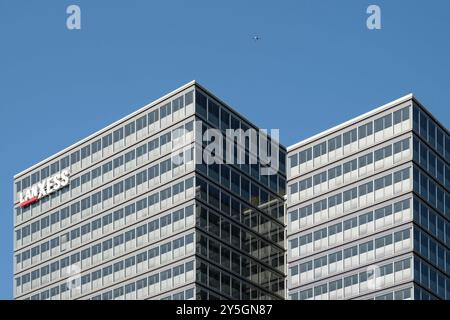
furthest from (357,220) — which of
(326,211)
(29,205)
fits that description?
(29,205)

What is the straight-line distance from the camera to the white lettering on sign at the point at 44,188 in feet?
591

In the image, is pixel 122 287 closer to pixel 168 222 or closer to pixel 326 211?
pixel 168 222

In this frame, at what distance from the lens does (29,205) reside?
186125 mm

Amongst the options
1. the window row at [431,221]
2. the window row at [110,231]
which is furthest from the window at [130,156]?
the window row at [431,221]

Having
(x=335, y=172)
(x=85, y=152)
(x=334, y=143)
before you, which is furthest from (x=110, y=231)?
(x=334, y=143)

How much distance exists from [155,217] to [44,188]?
Answer: 2806cm

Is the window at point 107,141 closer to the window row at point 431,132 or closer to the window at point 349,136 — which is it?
the window at point 349,136

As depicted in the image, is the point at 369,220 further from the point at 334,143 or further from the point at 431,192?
the point at 334,143

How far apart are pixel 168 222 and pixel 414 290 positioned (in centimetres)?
3455

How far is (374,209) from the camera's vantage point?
14825 cm

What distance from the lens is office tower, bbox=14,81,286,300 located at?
157750 millimetres

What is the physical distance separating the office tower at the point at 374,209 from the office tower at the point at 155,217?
32.3 ft
